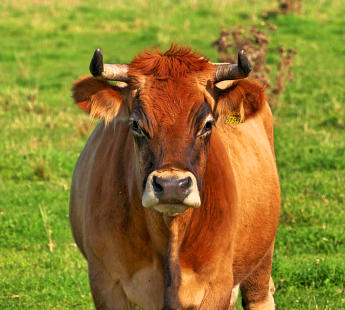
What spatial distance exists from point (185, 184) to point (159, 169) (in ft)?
0.61

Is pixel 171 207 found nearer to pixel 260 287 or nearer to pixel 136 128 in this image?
pixel 136 128

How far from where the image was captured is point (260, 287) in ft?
20.9

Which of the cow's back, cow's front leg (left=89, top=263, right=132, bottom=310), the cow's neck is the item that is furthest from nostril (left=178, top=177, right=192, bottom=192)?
the cow's back

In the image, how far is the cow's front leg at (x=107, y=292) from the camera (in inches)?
186

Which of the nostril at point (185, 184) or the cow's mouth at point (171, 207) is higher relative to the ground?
the nostril at point (185, 184)

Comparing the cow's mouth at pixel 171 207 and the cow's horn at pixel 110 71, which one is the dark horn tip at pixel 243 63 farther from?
the cow's mouth at pixel 171 207

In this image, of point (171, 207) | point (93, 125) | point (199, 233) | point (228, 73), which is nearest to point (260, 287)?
point (199, 233)

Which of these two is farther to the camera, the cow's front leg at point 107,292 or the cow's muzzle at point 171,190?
the cow's front leg at point 107,292

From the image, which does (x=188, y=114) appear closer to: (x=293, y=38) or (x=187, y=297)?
(x=187, y=297)

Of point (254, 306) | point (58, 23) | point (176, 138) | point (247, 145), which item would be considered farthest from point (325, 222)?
point (58, 23)

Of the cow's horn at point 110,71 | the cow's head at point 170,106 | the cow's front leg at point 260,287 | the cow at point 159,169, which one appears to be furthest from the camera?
the cow's front leg at point 260,287

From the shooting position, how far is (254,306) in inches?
252

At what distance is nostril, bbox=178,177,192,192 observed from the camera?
3854 mm

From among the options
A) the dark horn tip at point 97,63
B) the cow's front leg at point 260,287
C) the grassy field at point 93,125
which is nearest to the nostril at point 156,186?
the dark horn tip at point 97,63
